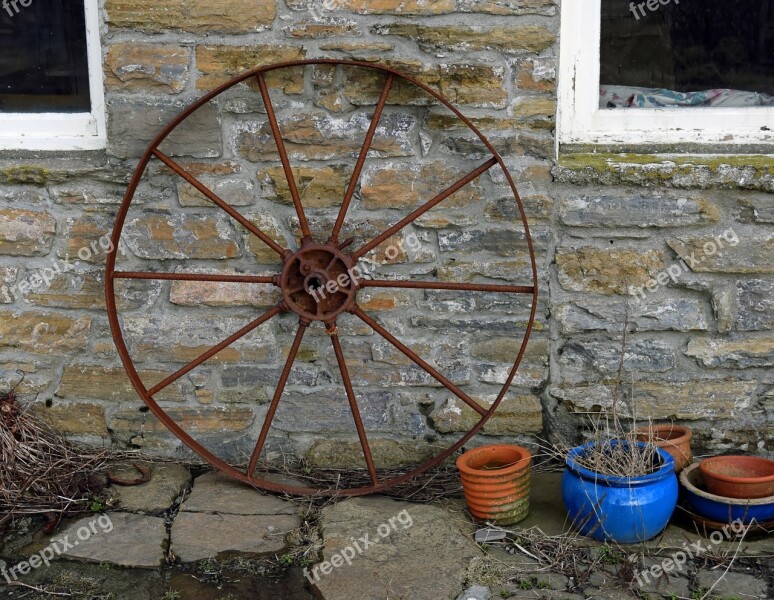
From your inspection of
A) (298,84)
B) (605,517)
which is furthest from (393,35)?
(605,517)

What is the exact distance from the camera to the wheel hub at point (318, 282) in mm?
3051

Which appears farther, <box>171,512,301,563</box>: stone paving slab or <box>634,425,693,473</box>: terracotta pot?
<box>634,425,693,473</box>: terracotta pot

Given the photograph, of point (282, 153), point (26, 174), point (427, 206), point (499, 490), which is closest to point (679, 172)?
point (427, 206)

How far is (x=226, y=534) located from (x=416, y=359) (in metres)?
0.82

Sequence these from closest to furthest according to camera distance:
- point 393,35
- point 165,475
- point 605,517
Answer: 1. point 605,517
2. point 393,35
3. point 165,475

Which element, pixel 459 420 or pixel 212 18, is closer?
pixel 212 18

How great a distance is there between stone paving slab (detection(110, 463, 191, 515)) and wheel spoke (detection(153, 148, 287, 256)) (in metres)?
0.88

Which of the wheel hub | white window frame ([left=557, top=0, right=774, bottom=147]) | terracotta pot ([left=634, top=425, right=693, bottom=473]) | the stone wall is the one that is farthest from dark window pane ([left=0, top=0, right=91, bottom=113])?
terracotta pot ([left=634, top=425, right=693, bottom=473])

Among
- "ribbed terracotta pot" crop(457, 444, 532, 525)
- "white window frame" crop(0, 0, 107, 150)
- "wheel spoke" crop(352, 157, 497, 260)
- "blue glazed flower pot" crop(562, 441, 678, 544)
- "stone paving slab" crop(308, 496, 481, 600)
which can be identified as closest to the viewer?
"stone paving slab" crop(308, 496, 481, 600)

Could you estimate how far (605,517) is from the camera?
9.29 feet

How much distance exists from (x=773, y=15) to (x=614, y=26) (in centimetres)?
54

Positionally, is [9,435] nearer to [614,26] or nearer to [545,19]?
[545,19]

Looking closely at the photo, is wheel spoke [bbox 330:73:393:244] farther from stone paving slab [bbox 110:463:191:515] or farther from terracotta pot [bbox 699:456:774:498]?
terracotta pot [bbox 699:456:774:498]

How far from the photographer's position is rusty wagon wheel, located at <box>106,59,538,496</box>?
3.03 meters
